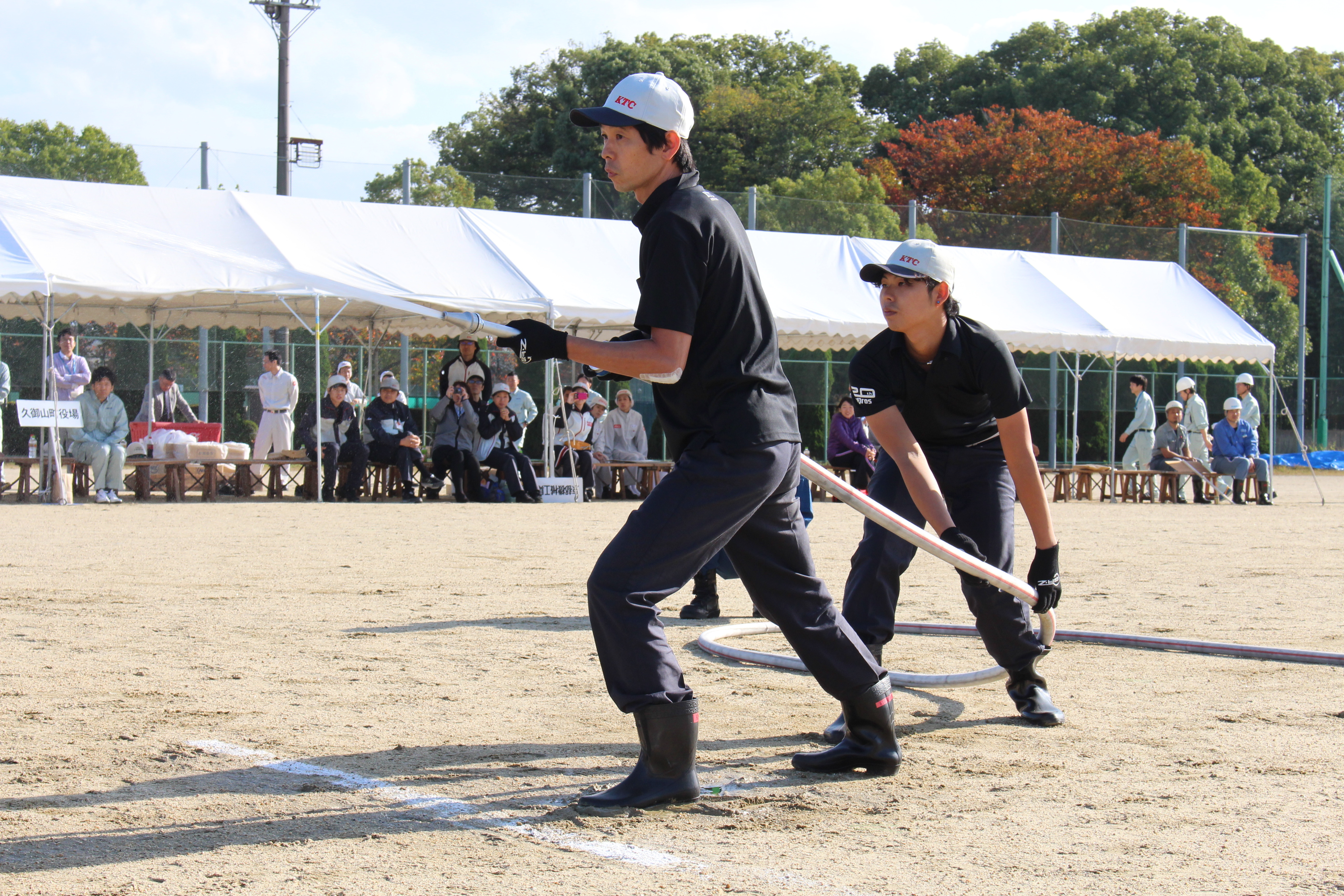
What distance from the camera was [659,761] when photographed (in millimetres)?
3682

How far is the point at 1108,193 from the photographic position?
42.7 metres

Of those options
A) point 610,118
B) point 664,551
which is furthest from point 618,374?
point 610,118

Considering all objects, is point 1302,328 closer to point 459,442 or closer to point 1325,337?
point 1325,337

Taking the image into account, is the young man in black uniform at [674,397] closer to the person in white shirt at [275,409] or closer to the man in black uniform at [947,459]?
the man in black uniform at [947,459]

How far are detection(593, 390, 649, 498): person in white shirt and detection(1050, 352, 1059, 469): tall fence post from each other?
7.86m

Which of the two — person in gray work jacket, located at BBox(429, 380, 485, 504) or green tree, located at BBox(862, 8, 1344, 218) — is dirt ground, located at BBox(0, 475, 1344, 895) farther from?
green tree, located at BBox(862, 8, 1344, 218)

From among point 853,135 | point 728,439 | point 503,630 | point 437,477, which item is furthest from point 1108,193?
point 728,439

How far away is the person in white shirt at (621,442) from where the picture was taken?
20078mm

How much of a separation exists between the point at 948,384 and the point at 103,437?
1377 centimetres

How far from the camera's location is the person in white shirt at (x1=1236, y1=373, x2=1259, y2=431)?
21531mm

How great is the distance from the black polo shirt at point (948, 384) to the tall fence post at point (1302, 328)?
104 ft

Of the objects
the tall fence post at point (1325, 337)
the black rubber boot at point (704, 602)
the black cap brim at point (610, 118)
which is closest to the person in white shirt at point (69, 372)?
the black rubber boot at point (704, 602)

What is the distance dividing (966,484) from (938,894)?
2.21 meters

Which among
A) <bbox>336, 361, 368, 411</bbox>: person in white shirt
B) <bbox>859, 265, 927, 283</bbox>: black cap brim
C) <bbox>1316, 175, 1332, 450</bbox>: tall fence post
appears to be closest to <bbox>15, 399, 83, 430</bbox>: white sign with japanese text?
<bbox>336, 361, 368, 411</bbox>: person in white shirt
